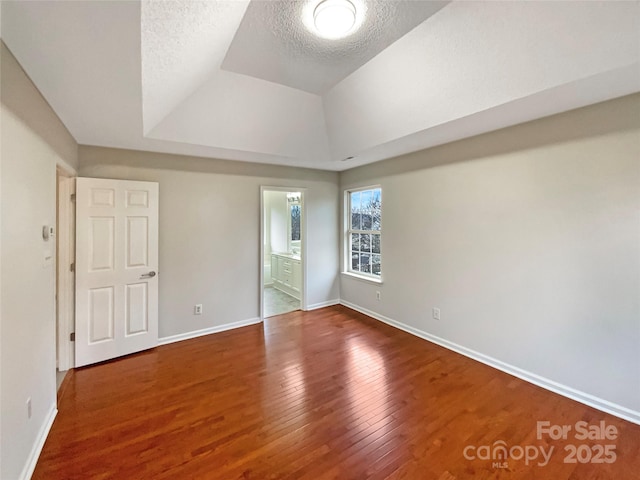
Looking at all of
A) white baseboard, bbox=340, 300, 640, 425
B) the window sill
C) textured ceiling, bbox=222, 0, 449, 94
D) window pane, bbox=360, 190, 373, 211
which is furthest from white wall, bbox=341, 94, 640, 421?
textured ceiling, bbox=222, 0, 449, 94

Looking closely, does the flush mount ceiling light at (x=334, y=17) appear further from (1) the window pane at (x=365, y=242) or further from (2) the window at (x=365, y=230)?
(1) the window pane at (x=365, y=242)

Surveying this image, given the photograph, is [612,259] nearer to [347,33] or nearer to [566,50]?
Result: [566,50]

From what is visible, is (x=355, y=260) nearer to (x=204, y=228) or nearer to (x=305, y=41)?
(x=204, y=228)

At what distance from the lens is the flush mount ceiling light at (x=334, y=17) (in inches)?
66.9

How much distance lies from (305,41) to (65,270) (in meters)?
3.14

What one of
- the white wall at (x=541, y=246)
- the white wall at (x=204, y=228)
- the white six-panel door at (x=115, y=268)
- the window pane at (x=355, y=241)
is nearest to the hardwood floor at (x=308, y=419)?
the white six-panel door at (x=115, y=268)

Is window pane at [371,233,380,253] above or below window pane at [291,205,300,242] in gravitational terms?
below

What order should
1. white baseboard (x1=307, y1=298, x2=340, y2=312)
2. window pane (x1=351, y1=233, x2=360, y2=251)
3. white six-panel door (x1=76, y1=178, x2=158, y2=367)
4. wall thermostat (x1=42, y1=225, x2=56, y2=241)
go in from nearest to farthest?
1. wall thermostat (x1=42, y1=225, x2=56, y2=241)
2. white six-panel door (x1=76, y1=178, x2=158, y2=367)
3. white baseboard (x1=307, y1=298, x2=340, y2=312)
4. window pane (x1=351, y1=233, x2=360, y2=251)

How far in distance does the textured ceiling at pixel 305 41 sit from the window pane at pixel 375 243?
7.80 ft

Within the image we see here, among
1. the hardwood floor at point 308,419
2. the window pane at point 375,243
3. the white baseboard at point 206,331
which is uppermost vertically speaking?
the window pane at point 375,243

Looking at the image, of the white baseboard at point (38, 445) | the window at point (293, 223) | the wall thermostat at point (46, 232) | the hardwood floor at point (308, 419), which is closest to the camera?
the white baseboard at point (38, 445)

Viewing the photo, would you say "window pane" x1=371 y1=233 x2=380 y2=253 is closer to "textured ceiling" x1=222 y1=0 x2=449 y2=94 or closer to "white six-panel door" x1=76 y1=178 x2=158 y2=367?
"textured ceiling" x1=222 y1=0 x2=449 y2=94

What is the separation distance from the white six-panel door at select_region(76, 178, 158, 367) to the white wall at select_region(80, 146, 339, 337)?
0.67 ft

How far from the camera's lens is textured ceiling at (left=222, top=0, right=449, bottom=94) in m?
1.77
